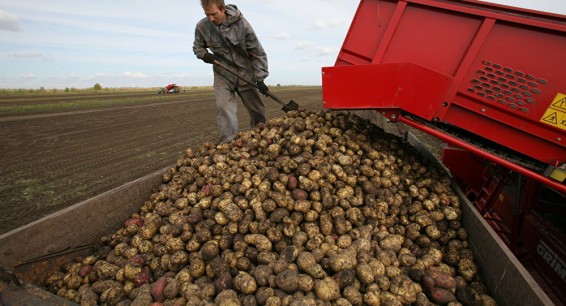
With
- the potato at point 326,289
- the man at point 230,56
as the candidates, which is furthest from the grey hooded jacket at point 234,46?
the potato at point 326,289

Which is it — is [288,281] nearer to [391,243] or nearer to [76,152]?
[391,243]

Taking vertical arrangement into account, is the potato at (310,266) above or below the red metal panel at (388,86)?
below

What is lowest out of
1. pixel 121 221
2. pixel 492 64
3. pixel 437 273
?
pixel 121 221

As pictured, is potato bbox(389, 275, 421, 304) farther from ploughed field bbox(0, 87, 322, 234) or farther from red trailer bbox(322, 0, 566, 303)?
ploughed field bbox(0, 87, 322, 234)

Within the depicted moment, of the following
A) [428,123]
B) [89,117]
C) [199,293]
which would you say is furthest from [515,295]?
[89,117]

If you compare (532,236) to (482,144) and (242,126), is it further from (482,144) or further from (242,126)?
(242,126)

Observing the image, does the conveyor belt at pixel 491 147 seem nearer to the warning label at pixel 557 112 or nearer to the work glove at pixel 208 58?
the warning label at pixel 557 112

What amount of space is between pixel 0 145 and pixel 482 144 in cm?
1060

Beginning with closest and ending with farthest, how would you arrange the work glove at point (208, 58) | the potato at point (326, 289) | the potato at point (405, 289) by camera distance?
1. the potato at point (326, 289)
2. the potato at point (405, 289)
3. the work glove at point (208, 58)

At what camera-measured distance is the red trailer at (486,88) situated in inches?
96.2

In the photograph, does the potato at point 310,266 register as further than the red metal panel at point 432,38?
No

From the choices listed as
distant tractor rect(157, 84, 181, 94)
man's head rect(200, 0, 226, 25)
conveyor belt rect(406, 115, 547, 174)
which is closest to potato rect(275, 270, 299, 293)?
conveyor belt rect(406, 115, 547, 174)

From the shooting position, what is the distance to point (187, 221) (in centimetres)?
291

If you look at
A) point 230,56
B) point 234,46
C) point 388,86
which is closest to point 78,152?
point 230,56
